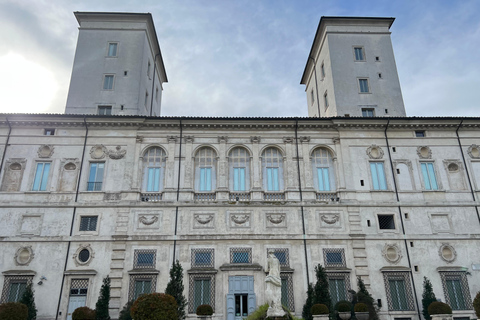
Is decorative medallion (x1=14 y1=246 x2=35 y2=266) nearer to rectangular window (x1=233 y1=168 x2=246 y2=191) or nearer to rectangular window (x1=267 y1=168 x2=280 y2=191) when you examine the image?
rectangular window (x1=233 y1=168 x2=246 y2=191)

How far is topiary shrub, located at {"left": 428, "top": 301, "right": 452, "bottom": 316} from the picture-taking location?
22519 mm

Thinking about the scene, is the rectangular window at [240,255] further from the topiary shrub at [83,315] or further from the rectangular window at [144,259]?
the topiary shrub at [83,315]

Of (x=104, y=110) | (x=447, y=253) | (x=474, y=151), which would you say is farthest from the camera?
(x=104, y=110)

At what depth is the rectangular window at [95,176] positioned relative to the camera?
2711cm

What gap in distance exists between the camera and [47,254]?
25.0m

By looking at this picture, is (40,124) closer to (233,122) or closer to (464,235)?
(233,122)

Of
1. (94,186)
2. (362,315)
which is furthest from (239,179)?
(362,315)

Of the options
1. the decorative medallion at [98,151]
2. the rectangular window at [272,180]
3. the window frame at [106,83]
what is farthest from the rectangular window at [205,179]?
the window frame at [106,83]

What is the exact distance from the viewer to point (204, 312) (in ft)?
72.8

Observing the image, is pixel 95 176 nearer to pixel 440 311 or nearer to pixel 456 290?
pixel 440 311

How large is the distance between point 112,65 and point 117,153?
31.7ft

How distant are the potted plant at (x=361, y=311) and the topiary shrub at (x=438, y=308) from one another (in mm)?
4076

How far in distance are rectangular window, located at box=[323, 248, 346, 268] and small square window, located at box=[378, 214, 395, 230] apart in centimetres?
359

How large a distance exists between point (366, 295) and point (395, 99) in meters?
17.5
